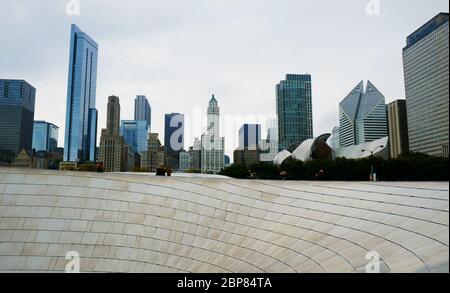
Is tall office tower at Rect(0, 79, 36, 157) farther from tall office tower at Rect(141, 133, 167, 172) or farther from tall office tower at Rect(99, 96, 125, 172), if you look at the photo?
tall office tower at Rect(141, 133, 167, 172)

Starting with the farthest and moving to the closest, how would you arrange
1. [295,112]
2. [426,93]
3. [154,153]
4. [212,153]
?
[154,153] → [295,112] → [212,153] → [426,93]

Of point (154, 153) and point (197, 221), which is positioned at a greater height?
point (154, 153)

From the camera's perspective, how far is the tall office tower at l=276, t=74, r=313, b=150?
137875 millimetres

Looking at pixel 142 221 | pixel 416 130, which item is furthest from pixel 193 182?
pixel 416 130

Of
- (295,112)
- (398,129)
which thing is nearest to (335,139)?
(295,112)

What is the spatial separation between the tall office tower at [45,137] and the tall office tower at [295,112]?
9117 centimetres

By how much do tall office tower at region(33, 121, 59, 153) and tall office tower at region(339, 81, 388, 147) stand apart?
128005mm

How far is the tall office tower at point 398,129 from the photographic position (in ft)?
349

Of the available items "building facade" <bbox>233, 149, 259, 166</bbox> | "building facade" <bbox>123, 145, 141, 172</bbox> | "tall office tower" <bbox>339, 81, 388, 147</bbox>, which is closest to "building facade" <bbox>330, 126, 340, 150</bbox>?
"tall office tower" <bbox>339, 81, 388, 147</bbox>

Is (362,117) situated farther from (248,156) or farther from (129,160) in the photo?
(129,160)

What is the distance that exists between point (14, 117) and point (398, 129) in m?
117

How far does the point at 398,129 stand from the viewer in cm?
11225
